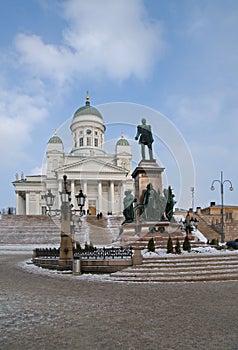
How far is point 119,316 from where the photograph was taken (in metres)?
7.75

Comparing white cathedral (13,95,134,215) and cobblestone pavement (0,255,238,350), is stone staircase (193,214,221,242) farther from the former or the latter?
white cathedral (13,95,134,215)

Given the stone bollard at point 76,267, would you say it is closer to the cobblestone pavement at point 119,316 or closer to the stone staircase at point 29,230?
the cobblestone pavement at point 119,316

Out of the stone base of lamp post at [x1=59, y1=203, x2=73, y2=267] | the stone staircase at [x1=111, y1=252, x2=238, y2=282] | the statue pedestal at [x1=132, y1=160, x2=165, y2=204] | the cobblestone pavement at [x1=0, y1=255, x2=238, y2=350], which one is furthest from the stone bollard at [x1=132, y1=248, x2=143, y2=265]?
the statue pedestal at [x1=132, y1=160, x2=165, y2=204]

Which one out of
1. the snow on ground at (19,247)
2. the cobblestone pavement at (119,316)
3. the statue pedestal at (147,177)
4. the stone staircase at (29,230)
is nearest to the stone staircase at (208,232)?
the stone staircase at (29,230)

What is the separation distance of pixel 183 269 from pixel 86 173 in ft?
223

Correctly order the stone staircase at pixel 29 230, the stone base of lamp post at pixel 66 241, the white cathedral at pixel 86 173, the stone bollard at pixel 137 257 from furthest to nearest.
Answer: the white cathedral at pixel 86 173 < the stone staircase at pixel 29 230 < the stone base of lamp post at pixel 66 241 < the stone bollard at pixel 137 257

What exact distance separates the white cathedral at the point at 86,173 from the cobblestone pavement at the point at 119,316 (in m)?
63.0

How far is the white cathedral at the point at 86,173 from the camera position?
81.4m

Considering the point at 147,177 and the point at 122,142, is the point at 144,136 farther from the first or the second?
the point at 122,142

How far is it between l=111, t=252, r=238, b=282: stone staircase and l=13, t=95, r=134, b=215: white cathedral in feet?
195

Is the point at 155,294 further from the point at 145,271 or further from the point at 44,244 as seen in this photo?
the point at 44,244

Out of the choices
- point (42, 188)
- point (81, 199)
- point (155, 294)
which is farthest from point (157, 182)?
point (42, 188)

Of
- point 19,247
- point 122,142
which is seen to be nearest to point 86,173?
point 122,142

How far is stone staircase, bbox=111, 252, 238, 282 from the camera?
13.3 metres
